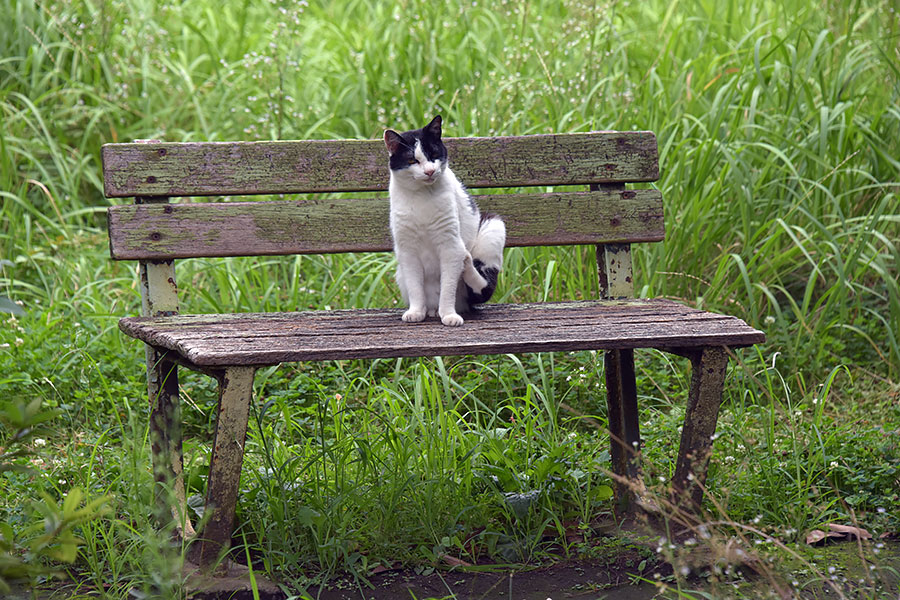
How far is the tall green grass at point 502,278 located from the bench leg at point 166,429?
79 millimetres

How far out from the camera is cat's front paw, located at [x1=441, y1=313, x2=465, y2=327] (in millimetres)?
2358

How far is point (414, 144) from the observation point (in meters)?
2.37

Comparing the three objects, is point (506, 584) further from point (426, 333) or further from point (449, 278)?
point (449, 278)

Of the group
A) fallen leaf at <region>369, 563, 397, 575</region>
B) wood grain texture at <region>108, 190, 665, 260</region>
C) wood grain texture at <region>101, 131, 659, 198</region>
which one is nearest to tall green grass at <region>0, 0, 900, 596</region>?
fallen leaf at <region>369, 563, 397, 575</region>

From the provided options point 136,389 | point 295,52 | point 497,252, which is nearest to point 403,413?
point 497,252

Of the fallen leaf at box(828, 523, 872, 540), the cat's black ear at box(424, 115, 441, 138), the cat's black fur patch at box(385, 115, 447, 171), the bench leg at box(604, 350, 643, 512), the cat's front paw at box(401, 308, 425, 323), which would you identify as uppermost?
the cat's black ear at box(424, 115, 441, 138)

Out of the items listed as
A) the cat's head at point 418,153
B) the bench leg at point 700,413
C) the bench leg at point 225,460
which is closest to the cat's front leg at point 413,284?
the cat's head at point 418,153

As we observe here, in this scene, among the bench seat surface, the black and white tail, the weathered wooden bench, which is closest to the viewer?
the bench seat surface

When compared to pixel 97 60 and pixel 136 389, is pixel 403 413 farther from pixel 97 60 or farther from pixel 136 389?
pixel 97 60

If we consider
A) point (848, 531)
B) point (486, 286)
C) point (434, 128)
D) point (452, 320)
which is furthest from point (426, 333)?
point (848, 531)

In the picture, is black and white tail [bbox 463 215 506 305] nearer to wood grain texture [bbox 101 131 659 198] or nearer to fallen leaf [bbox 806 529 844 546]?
wood grain texture [bbox 101 131 659 198]

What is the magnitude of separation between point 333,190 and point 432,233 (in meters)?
0.52

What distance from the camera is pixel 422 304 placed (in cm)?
252

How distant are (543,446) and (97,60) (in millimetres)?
3362
